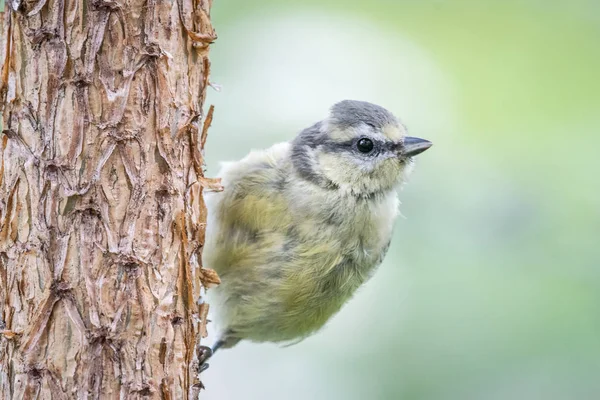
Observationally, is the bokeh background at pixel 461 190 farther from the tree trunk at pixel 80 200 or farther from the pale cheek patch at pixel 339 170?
the tree trunk at pixel 80 200

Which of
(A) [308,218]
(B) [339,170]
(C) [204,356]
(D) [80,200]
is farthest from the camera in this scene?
(C) [204,356]

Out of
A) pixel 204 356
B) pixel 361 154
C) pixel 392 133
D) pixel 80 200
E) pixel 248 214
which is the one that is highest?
pixel 392 133

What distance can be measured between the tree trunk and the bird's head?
1.33m

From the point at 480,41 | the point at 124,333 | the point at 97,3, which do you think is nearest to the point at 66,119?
the point at 97,3

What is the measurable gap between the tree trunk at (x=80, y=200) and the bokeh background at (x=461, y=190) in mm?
1642

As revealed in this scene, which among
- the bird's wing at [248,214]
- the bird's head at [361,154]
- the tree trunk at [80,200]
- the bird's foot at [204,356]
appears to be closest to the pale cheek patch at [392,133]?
the bird's head at [361,154]

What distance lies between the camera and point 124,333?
2.04 metres

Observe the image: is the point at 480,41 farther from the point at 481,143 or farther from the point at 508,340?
the point at 508,340

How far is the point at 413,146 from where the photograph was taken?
3.28 m

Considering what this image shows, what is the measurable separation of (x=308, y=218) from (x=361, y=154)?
397mm

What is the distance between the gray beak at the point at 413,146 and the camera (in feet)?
10.6

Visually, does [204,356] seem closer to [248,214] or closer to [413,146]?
[248,214]

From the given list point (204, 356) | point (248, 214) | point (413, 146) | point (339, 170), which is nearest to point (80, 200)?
point (248, 214)

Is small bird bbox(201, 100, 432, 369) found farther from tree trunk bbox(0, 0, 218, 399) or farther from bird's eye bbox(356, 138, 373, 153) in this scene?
tree trunk bbox(0, 0, 218, 399)
